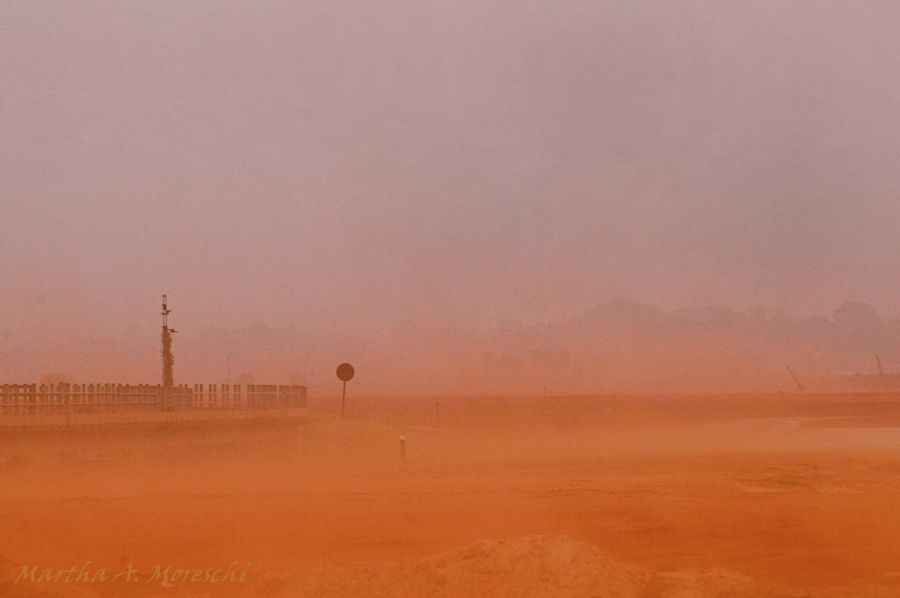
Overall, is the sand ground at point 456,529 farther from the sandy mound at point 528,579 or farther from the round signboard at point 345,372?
the round signboard at point 345,372

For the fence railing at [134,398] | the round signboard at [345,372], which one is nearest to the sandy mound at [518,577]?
the fence railing at [134,398]

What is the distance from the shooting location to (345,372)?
33812 mm

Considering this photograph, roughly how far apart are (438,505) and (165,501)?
18.7 feet

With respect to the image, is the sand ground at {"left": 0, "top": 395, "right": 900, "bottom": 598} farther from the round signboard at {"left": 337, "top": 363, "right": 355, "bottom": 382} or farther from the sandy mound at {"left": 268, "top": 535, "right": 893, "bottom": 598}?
the round signboard at {"left": 337, "top": 363, "right": 355, "bottom": 382}

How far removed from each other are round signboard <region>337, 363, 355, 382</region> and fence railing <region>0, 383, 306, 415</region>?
5.34 ft

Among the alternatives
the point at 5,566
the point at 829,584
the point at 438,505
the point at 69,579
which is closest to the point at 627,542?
the point at 829,584

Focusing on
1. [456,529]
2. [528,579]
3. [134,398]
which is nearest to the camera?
[528,579]

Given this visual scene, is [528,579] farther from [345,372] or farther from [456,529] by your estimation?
[345,372]

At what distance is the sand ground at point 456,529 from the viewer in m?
12.7

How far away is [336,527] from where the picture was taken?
15688mm

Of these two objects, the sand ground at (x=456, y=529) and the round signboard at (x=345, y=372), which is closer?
the sand ground at (x=456, y=529)

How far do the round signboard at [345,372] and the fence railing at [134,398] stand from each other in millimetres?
1629

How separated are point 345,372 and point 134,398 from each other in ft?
28.1

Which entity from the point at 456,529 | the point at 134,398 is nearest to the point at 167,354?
the point at 134,398
